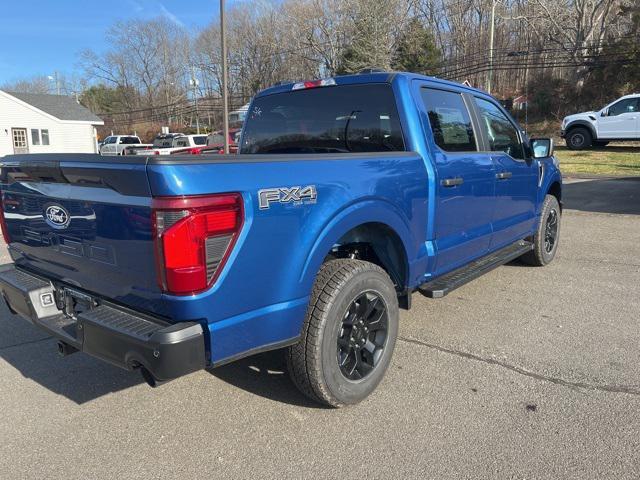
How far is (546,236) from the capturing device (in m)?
5.97

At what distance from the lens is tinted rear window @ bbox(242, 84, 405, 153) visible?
12.1 feet

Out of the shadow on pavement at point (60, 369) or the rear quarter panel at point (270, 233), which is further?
the shadow on pavement at point (60, 369)

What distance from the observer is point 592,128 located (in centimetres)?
2152

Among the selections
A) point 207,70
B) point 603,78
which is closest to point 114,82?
point 207,70

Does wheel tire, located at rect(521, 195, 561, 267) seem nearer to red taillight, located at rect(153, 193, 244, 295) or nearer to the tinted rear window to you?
the tinted rear window

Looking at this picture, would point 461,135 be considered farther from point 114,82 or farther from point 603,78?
point 114,82

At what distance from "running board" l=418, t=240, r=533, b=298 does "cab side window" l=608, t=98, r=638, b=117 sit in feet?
61.5

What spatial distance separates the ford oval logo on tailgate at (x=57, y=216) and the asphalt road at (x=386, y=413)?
1147 millimetres

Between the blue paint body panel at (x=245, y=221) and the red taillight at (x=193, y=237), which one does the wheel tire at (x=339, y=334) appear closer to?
the blue paint body panel at (x=245, y=221)

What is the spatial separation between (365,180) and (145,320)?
4.60ft

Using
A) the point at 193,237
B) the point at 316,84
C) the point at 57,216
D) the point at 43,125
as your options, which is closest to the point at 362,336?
the point at 193,237

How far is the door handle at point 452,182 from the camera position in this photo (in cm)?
363

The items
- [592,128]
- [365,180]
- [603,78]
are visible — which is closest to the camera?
[365,180]

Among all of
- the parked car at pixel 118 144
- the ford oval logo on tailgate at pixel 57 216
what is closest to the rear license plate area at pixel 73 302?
the ford oval logo on tailgate at pixel 57 216
